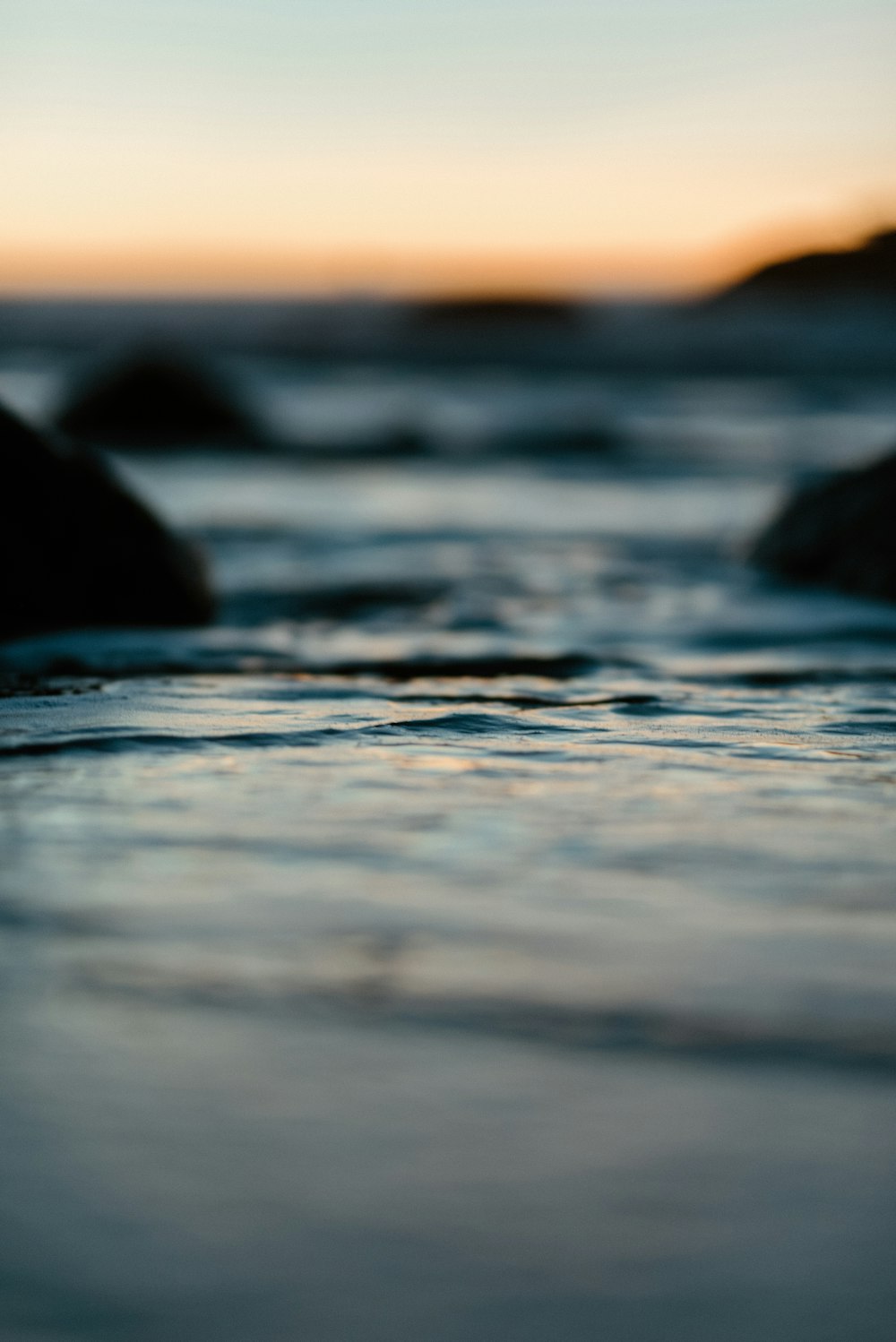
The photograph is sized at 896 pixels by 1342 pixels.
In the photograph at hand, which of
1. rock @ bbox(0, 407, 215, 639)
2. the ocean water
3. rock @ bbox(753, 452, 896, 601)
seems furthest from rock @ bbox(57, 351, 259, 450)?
the ocean water

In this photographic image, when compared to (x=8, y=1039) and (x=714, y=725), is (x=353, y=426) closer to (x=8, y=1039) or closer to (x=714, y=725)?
(x=714, y=725)

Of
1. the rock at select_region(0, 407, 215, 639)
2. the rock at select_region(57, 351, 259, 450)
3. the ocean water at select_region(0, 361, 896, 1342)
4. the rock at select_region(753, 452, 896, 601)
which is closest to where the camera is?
the ocean water at select_region(0, 361, 896, 1342)

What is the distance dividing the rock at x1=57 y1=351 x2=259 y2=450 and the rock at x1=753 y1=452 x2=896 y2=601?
6.59m

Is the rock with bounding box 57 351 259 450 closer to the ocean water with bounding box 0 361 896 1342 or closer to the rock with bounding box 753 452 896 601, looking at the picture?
the rock with bounding box 753 452 896 601

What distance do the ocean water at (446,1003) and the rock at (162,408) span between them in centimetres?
846

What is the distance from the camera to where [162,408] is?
37.3 ft

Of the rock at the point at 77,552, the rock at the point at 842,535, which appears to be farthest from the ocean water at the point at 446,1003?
the rock at the point at 842,535

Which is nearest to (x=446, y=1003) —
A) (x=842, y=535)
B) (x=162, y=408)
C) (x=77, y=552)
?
(x=77, y=552)

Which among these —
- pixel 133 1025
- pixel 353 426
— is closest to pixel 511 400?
pixel 353 426

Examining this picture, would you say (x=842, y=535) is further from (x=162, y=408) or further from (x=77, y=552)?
(x=162, y=408)

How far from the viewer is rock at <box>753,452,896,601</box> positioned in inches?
179

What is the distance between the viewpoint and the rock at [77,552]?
11.6 feet

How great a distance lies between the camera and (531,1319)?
2.95 ft

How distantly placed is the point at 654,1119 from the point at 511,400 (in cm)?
1884
